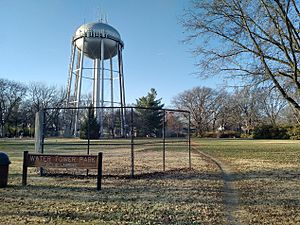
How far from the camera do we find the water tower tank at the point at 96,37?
136 feet

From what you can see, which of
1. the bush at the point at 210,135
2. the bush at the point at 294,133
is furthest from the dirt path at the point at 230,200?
the bush at the point at 210,135

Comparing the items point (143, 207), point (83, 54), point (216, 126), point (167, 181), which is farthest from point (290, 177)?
point (216, 126)

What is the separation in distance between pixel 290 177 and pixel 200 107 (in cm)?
5938

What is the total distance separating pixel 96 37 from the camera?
4131 centimetres

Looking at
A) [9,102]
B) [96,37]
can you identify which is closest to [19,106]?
[9,102]

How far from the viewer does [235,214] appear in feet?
18.9

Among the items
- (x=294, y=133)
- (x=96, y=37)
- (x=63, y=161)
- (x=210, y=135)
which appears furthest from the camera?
(x=210, y=135)

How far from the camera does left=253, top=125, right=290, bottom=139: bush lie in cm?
5588

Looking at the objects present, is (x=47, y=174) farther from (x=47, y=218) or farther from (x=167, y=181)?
(x=47, y=218)

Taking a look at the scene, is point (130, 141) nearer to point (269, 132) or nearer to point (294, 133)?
point (294, 133)

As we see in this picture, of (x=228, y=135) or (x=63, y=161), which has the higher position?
(x=228, y=135)

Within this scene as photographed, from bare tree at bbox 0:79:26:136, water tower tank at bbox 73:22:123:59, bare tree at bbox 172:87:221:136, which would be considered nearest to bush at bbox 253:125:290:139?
bare tree at bbox 172:87:221:136

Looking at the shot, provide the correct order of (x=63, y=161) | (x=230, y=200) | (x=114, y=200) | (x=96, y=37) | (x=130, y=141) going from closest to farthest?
(x=114, y=200)
(x=230, y=200)
(x=63, y=161)
(x=130, y=141)
(x=96, y=37)

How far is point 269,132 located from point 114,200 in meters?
55.2
